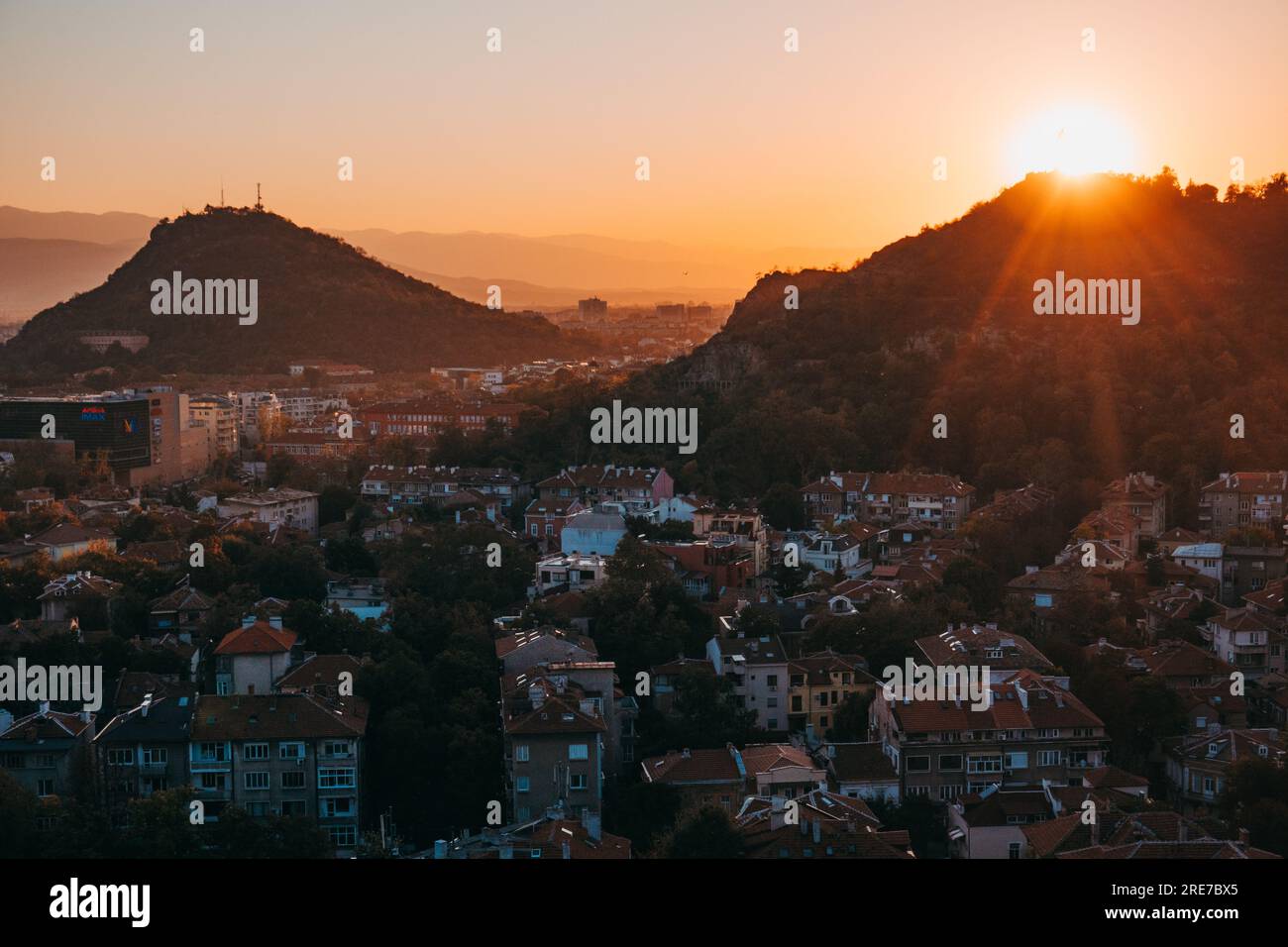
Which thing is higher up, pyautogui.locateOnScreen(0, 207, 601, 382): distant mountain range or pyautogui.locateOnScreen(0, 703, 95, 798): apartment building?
pyautogui.locateOnScreen(0, 207, 601, 382): distant mountain range

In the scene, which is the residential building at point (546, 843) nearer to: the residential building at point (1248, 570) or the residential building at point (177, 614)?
the residential building at point (177, 614)

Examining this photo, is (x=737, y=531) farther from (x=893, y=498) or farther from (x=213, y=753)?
(x=213, y=753)

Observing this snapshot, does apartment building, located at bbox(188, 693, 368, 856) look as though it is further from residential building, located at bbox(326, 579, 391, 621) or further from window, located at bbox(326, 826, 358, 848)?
residential building, located at bbox(326, 579, 391, 621)

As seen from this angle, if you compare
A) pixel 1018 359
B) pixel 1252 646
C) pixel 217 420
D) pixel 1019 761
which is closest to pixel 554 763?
pixel 1019 761

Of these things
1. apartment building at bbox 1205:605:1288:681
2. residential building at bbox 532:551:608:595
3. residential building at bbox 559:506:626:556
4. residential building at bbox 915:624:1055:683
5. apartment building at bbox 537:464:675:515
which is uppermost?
apartment building at bbox 537:464:675:515

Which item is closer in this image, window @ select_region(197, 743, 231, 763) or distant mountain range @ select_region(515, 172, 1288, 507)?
window @ select_region(197, 743, 231, 763)

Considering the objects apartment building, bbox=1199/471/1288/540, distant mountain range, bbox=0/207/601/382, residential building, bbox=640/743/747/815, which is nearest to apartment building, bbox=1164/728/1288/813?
residential building, bbox=640/743/747/815

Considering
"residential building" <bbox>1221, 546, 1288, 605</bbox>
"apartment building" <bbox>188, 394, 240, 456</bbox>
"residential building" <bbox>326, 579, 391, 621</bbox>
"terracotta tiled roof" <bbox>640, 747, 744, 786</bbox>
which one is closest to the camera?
"terracotta tiled roof" <bbox>640, 747, 744, 786</bbox>

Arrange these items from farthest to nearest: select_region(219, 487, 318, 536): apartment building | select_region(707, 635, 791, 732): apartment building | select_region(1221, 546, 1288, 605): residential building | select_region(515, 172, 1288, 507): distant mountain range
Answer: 1. select_region(515, 172, 1288, 507): distant mountain range
2. select_region(219, 487, 318, 536): apartment building
3. select_region(1221, 546, 1288, 605): residential building
4. select_region(707, 635, 791, 732): apartment building

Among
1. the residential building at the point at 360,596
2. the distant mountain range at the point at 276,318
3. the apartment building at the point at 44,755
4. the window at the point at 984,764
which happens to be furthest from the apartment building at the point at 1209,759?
the distant mountain range at the point at 276,318
